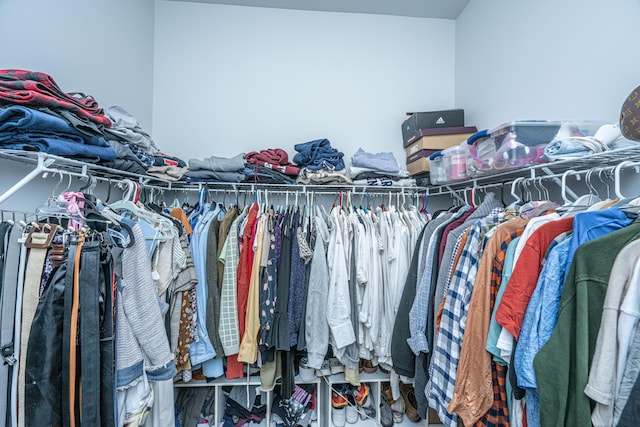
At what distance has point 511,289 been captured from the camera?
0.80m

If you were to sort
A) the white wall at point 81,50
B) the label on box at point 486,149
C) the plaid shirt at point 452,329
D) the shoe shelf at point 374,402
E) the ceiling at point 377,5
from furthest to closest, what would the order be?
the ceiling at point 377,5 < the shoe shelf at point 374,402 < the label on box at point 486,149 < the white wall at point 81,50 < the plaid shirt at point 452,329

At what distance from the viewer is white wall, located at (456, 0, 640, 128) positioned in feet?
3.40

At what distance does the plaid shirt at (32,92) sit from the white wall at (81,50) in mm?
283

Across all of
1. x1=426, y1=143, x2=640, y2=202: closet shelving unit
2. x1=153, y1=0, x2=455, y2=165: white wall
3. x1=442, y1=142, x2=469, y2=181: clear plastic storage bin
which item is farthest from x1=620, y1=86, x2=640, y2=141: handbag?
x1=153, y1=0, x2=455, y2=165: white wall

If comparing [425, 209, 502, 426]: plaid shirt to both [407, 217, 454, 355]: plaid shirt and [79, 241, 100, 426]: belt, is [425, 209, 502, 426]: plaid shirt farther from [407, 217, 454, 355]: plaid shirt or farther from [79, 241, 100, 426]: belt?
[79, 241, 100, 426]: belt

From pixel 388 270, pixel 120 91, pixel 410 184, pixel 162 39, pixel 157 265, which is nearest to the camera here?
pixel 157 265

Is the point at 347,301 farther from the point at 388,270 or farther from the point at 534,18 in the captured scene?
the point at 534,18

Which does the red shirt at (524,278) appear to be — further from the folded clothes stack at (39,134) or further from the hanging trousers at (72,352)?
the folded clothes stack at (39,134)

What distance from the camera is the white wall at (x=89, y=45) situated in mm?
1113

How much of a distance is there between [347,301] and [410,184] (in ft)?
2.81

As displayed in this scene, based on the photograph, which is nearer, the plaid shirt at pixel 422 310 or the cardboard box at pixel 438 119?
the plaid shirt at pixel 422 310

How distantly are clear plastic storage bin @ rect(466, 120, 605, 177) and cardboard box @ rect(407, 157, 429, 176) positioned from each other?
506 millimetres

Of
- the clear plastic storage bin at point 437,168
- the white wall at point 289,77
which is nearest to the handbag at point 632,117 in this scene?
the clear plastic storage bin at point 437,168

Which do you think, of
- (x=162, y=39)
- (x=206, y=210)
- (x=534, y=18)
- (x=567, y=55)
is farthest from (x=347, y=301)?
(x=162, y=39)
